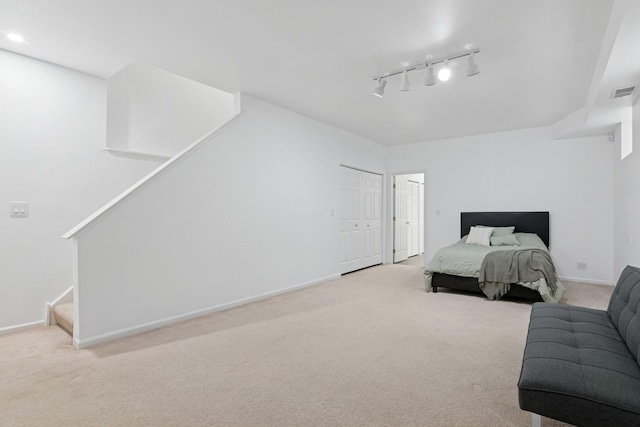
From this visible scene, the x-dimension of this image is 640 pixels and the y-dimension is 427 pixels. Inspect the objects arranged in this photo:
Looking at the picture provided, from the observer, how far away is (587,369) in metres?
1.42

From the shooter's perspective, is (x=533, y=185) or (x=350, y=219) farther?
(x=350, y=219)

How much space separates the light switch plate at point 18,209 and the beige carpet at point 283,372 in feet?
3.62

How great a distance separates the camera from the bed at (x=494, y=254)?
3.95 meters

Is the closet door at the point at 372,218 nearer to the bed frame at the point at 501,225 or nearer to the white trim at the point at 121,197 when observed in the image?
the bed frame at the point at 501,225

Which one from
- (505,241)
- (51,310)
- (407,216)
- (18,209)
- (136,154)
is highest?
(136,154)

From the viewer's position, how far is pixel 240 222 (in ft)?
13.3

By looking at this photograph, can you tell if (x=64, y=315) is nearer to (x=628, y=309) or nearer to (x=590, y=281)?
(x=628, y=309)

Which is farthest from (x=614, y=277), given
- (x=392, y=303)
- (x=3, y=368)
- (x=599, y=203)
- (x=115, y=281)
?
(x=3, y=368)

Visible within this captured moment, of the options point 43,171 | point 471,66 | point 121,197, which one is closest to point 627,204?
point 471,66

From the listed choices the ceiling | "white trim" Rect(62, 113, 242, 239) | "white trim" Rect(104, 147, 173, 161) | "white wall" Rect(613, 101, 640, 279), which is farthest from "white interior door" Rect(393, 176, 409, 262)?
"white trim" Rect(104, 147, 173, 161)

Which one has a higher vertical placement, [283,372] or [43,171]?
[43,171]

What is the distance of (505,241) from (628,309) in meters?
3.36

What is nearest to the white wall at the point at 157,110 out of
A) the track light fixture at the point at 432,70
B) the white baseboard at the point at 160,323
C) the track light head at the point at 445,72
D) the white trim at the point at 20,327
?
the white trim at the point at 20,327

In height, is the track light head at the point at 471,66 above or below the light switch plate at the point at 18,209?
above
